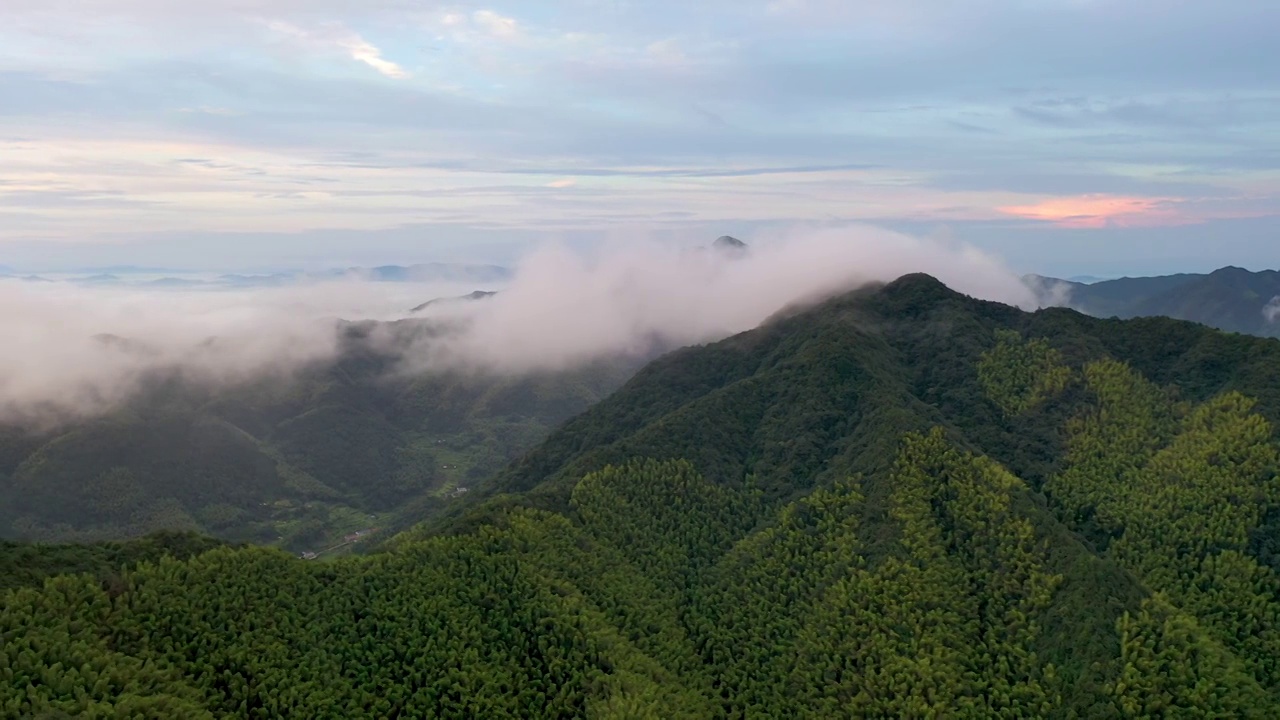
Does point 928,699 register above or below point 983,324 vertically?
below

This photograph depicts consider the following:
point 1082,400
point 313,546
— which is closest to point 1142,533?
point 1082,400

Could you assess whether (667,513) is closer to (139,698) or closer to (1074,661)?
(1074,661)

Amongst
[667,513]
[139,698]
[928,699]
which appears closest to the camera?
[139,698]

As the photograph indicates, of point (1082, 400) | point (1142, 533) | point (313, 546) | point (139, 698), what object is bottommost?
point (313, 546)

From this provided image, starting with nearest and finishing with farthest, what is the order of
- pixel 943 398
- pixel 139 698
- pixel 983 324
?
pixel 139 698, pixel 943 398, pixel 983 324

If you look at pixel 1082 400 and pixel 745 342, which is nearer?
pixel 1082 400

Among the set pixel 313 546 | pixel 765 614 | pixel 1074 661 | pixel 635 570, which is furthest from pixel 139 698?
pixel 313 546
